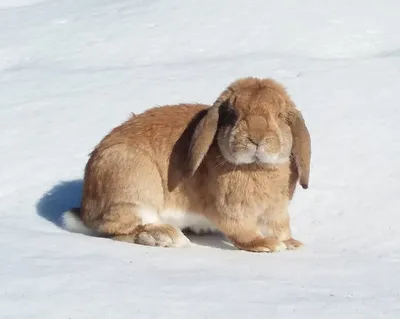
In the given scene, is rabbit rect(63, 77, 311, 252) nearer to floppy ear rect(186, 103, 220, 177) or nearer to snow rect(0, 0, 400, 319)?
floppy ear rect(186, 103, 220, 177)

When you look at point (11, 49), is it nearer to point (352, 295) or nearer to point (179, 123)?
point (179, 123)

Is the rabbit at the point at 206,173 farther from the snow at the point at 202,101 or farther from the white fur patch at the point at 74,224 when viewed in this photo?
the snow at the point at 202,101

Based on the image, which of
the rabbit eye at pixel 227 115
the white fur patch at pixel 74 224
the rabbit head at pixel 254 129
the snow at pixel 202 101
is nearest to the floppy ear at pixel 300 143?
the rabbit head at pixel 254 129

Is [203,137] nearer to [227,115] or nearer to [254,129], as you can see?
[227,115]

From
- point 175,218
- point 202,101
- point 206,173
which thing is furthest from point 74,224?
point 202,101

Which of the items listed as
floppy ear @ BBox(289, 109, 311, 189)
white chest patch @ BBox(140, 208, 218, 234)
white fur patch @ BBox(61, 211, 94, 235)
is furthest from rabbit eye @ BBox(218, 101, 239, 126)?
white fur patch @ BBox(61, 211, 94, 235)

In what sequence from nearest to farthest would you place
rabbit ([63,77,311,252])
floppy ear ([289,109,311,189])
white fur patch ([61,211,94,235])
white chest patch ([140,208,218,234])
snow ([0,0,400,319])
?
snow ([0,0,400,319]) → rabbit ([63,77,311,252]) → floppy ear ([289,109,311,189]) → white chest patch ([140,208,218,234]) → white fur patch ([61,211,94,235])

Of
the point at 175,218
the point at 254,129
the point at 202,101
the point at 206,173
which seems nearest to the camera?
the point at 254,129
